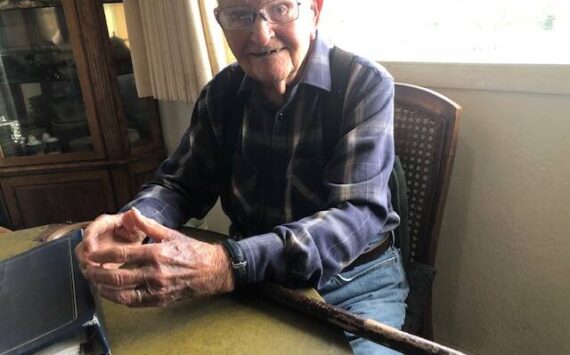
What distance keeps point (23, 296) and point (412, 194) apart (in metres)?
0.87

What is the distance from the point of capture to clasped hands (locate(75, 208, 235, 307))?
662mm

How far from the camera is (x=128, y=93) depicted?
6.75 ft

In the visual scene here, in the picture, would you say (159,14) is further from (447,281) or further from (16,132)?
(447,281)

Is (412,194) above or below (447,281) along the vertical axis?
above

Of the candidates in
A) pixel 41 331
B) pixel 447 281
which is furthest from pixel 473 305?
pixel 41 331

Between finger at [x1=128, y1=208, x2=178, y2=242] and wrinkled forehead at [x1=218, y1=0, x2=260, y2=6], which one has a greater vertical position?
wrinkled forehead at [x1=218, y1=0, x2=260, y2=6]

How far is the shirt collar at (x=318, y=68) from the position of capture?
951mm

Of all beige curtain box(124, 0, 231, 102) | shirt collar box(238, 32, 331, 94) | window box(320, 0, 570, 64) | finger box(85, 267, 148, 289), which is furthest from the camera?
beige curtain box(124, 0, 231, 102)

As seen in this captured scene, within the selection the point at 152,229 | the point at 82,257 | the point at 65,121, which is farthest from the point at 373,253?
the point at 65,121

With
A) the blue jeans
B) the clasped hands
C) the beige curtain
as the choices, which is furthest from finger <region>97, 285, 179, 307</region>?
the beige curtain

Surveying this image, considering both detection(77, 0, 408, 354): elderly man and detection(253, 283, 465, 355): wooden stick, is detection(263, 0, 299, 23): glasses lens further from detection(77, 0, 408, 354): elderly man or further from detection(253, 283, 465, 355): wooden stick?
detection(253, 283, 465, 355): wooden stick

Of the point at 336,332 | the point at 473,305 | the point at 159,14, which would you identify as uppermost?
the point at 159,14

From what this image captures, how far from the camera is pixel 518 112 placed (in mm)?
1044

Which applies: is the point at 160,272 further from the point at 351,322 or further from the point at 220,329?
the point at 351,322
